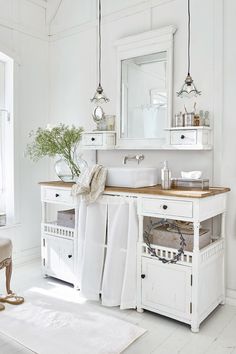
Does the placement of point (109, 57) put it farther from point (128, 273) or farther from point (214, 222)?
point (128, 273)

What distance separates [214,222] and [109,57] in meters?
1.94

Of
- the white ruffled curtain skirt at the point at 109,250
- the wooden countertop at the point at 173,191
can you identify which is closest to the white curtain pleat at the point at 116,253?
the white ruffled curtain skirt at the point at 109,250

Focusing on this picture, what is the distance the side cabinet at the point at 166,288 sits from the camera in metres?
2.44

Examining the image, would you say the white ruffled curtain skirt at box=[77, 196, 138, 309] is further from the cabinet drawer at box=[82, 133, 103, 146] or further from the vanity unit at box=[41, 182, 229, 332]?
the cabinet drawer at box=[82, 133, 103, 146]

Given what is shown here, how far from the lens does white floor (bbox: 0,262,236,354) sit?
217 centimetres

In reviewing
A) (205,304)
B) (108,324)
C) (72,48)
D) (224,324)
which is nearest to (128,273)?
(108,324)

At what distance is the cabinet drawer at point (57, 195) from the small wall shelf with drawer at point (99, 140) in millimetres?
572

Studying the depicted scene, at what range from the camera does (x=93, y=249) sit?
289 cm

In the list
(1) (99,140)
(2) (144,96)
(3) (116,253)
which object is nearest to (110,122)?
(1) (99,140)

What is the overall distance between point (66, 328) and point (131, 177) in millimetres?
1204

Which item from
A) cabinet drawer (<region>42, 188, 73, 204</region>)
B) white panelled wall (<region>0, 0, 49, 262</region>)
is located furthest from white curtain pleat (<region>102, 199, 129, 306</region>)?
white panelled wall (<region>0, 0, 49, 262</region>)

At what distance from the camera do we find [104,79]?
11.8 feet

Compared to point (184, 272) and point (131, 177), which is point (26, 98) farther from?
point (184, 272)

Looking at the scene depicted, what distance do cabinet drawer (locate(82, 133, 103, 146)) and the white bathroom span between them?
0.01 meters
